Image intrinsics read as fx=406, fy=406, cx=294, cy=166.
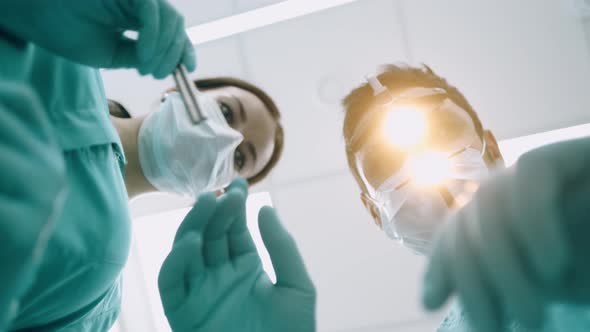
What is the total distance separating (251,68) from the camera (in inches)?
86.7

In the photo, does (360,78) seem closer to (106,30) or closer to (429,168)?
(429,168)

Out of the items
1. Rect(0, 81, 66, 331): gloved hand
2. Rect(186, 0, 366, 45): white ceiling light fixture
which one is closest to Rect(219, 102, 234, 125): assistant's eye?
Rect(186, 0, 366, 45): white ceiling light fixture

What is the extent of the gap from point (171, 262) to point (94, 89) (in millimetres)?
464

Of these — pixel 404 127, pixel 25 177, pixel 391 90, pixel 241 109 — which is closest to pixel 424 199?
pixel 404 127

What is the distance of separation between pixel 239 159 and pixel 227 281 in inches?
32.9

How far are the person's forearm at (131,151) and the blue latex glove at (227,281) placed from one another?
694 millimetres

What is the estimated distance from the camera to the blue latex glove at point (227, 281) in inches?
34.2

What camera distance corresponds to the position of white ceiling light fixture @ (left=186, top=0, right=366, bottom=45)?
2.06m

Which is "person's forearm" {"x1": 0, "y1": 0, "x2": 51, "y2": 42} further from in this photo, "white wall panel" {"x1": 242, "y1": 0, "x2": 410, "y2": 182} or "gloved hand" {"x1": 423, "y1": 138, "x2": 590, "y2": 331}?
"white wall panel" {"x1": 242, "y1": 0, "x2": 410, "y2": 182}

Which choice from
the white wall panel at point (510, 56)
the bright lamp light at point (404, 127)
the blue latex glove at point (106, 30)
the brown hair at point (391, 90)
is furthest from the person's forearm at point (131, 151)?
the white wall panel at point (510, 56)

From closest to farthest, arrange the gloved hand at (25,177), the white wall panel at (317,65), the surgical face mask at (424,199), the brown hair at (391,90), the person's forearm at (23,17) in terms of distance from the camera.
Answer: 1. the gloved hand at (25,177)
2. the person's forearm at (23,17)
3. the surgical face mask at (424,199)
4. the brown hair at (391,90)
5. the white wall panel at (317,65)

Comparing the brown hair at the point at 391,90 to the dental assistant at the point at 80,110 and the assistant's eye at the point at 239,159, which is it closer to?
the assistant's eye at the point at 239,159

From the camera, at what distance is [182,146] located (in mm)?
1399

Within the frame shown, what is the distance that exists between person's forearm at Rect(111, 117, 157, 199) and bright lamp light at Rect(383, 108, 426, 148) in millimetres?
906
